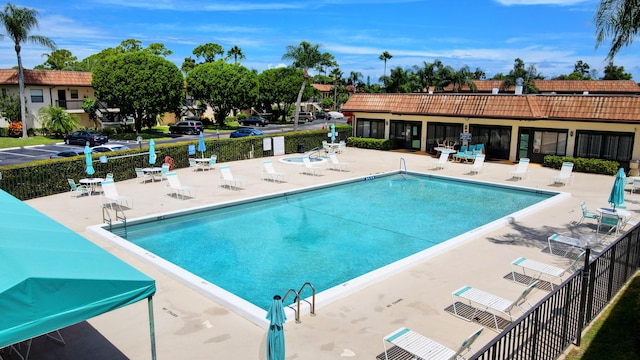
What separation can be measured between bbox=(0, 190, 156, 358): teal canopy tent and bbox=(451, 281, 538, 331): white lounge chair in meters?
5.93

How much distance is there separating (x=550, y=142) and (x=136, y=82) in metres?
33.1

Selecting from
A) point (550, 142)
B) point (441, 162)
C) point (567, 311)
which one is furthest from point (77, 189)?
point (550, 142)

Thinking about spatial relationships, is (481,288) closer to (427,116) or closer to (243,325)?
(243,325)

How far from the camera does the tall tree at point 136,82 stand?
135ft

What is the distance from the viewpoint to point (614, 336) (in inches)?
316

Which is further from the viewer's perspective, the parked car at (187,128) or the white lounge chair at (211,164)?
the parked car at (187,128)

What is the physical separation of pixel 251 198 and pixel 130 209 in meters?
4.46

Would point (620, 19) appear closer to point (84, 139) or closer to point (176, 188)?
point (176, 188)

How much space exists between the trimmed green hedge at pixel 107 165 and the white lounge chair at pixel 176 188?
3.24 m

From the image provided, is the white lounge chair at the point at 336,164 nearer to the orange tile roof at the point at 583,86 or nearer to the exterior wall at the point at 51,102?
the exterior wall at the point at 51,102

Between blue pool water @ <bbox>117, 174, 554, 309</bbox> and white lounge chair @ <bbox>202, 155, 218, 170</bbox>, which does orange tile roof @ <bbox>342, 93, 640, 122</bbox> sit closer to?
blue pool water @ <bbox>117, 174, 554, 309</bbox>

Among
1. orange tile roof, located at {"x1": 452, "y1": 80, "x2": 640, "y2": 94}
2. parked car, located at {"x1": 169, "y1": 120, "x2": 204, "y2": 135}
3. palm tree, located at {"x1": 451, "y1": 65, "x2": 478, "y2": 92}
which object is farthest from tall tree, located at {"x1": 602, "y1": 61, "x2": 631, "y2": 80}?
parked car, located at {"x1": 169, "y1": 120, "x2": 204, "y2": 135}

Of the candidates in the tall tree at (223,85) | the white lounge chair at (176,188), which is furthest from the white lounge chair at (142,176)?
the tall tree at (223,85)

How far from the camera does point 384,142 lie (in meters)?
33.4
